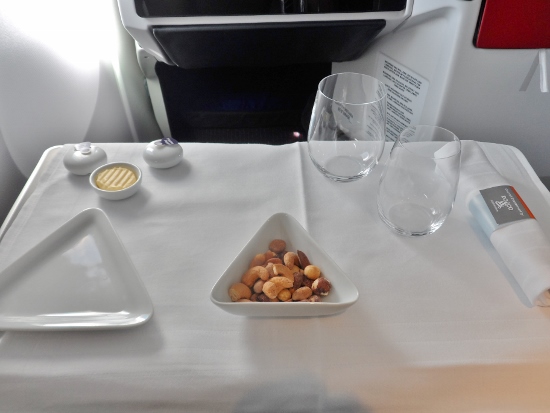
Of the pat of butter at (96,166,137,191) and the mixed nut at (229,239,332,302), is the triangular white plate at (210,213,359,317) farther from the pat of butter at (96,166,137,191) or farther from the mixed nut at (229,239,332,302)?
the pat of butter at (96,166,137,191)

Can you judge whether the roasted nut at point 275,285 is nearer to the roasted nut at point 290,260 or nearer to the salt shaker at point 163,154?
the roasted nut at point 290,260

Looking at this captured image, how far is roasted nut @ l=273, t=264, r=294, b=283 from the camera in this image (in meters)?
0.46

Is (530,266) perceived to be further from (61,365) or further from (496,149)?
(61,365)

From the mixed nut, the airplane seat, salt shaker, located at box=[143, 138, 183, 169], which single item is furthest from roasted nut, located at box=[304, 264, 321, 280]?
the airplane seat

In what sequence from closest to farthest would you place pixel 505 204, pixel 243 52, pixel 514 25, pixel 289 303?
1. pixel 289 303
2. pixel 505 204
3. pixel 514 25
4. pixel 243 52

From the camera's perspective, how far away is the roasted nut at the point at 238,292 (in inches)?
17.7

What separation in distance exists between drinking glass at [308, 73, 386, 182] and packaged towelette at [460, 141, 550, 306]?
135 millimetres

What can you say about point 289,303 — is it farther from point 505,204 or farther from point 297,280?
point 505,204

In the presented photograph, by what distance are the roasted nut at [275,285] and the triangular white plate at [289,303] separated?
0.9 inches

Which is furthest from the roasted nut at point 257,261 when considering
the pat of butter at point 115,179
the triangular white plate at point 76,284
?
the pat of butter at point 115,179

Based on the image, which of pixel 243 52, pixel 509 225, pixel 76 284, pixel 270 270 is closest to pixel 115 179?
pixel 76 284

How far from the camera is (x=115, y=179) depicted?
0.61 metres

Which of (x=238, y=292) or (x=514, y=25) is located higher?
(x=514, y=25)

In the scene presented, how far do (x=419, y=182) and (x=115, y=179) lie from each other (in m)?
0.41
